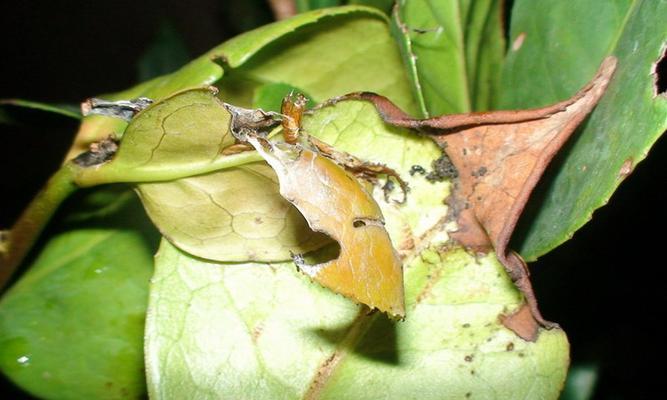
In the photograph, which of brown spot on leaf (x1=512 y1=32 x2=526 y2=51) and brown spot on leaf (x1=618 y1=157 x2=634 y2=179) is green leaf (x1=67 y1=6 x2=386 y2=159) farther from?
brown spot on leaf (x1=618 y1=157 x2=634 y2=179)

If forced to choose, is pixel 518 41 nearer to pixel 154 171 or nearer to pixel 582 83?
pixel 582 83

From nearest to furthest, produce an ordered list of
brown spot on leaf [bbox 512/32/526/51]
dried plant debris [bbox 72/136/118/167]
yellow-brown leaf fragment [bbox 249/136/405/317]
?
yellow-brown leaf fragment [bbox 249/136/405/317]
dried plant debris [bbox 72/136/118/167]
brown spot on leaf [bbox 512/32/526/51]

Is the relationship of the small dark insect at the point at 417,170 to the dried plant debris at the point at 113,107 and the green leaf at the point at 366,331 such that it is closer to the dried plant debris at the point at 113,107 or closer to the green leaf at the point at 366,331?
the green leaf at the point at 366,331

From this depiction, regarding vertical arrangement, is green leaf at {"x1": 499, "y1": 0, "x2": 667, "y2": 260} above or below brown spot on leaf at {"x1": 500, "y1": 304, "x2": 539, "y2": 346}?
above

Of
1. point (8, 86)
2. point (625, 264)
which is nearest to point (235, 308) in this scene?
point (625, 264)

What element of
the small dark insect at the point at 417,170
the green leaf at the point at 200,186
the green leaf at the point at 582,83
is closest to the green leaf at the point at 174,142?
the green leaf at the point at 200,186

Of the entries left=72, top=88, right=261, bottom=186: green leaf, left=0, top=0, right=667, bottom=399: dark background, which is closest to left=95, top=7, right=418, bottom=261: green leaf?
left=72, top=88, right=261, bottom=186: green leaf
